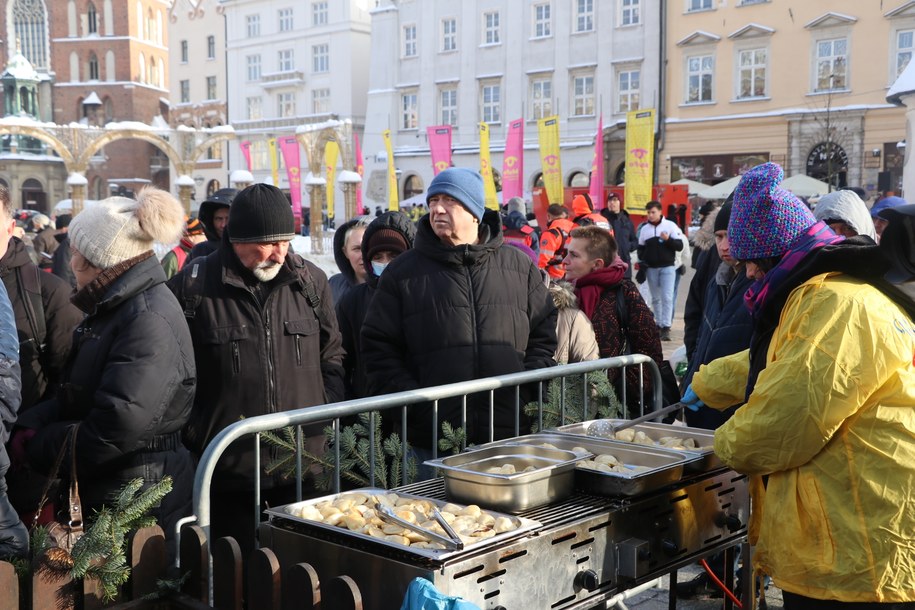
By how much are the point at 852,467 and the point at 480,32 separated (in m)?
39.1

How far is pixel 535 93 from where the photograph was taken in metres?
38.3

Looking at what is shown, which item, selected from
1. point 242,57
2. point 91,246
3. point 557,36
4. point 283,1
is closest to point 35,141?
point 242,57

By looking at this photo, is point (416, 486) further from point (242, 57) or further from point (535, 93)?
point (242, 57)

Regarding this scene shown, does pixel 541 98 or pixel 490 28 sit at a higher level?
pixel 490 28

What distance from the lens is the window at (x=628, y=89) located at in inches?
1404

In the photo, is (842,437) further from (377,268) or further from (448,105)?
(448,105)

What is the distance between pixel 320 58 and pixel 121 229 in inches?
1946

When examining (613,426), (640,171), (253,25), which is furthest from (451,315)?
(253,25)

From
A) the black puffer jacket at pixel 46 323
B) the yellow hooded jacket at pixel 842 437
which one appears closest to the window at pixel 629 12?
the black puffer jacket at pixel 46 323

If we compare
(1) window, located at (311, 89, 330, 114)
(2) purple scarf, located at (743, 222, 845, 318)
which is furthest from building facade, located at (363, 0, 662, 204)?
(2) purple scarf, located at (743, 222, 845, 318)

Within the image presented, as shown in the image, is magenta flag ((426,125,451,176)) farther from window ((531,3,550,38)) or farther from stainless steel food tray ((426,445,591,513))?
stainless steel food tray ((426,445,591,513))

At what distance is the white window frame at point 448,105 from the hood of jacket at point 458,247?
37.1m

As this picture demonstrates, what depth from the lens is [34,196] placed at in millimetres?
61625

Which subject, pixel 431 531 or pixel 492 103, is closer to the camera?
pixel 431 531
